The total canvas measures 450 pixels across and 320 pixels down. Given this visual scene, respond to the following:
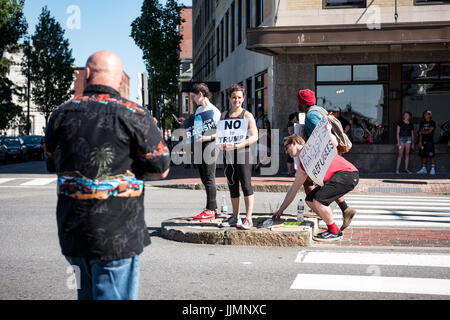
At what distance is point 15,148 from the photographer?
34188 millimetres

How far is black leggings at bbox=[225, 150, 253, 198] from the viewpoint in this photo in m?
7.41

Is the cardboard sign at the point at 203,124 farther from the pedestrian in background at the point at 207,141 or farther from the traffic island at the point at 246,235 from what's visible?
the traffic island at the point at 246,235

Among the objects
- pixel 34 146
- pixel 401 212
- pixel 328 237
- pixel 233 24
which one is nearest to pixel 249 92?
pixel 233 24

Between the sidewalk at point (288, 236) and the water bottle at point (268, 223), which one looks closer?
the sidewalk at point (288, 236)

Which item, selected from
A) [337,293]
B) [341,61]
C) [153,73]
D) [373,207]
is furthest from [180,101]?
[337,293]

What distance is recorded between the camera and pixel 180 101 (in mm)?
98000

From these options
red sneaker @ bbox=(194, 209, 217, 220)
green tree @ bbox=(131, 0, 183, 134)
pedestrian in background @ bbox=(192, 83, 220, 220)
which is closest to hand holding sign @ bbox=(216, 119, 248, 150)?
pedestrian in background @ bbox=(192, 83, 220, 220)

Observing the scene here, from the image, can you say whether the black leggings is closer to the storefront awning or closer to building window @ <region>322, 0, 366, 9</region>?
the storefront awning

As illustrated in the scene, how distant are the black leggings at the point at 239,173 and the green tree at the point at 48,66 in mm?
64325

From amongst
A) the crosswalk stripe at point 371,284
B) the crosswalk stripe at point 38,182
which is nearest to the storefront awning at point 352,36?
the crosswalk stripe at point 38,182

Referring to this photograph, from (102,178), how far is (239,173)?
4.55 metres

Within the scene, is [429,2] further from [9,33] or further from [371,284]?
[9,33]

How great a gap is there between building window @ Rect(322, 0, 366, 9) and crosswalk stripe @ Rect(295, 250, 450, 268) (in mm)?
13259

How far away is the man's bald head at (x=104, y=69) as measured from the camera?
306cm
